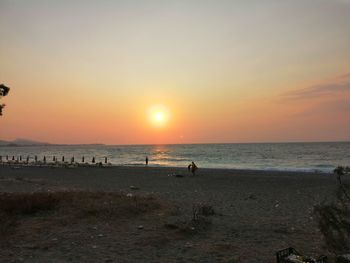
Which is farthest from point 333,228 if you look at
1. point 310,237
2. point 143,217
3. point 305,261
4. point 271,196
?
point 271,196

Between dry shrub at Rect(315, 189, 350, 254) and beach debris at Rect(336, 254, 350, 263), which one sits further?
dry shrub at Rect(315, 189, 350, 254)

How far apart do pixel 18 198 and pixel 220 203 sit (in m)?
8.66

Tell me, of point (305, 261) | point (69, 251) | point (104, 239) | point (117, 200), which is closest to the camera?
point (305, 261)

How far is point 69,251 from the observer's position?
8.30 meters

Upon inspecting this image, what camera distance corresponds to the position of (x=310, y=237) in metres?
9.71

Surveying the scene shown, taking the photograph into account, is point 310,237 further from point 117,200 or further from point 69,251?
point 117,200

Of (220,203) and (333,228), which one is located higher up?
(333,228)

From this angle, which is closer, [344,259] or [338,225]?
[344,259]

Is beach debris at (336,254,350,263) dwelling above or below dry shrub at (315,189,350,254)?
below

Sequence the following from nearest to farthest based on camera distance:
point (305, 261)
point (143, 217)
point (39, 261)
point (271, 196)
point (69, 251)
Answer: point (305, 261) → point (39, 261) → point (69, 251) → point (143, 217) → point (271, 196)

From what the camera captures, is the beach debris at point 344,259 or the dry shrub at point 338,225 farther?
the dry shrub at point 338,225

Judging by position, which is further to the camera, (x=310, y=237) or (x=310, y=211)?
(x=310, y=211)

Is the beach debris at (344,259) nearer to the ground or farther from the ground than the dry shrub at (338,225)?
nearer to the ground

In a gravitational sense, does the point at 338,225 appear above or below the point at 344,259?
above
